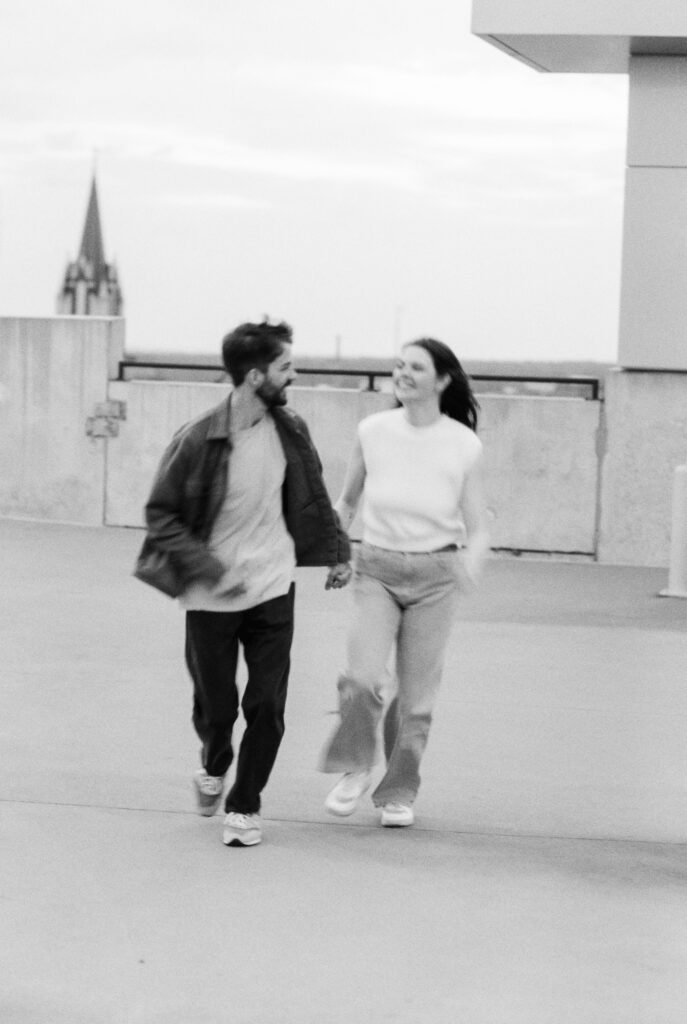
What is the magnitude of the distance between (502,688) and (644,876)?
130 inches

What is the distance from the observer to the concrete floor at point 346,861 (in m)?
4.54

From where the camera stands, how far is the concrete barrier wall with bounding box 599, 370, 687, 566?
1452 cm

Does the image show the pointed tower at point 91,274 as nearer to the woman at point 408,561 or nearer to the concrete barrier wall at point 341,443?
the concrete barrier wall at point 341,443

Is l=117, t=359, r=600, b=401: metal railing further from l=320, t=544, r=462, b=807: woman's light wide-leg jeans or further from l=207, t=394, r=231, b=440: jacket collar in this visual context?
l=207, t=394, r=231, b=440: jacket collar

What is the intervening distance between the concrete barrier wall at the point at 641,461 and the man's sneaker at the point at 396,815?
8679 millimetres

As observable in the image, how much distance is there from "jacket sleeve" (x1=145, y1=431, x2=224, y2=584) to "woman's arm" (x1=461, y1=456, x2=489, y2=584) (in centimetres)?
87

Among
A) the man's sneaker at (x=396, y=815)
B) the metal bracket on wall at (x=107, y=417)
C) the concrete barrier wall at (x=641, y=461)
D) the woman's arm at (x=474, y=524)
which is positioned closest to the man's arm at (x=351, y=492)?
the woman's arm at (x=474, y=524)

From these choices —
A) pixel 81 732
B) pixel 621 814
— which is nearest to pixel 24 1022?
pixel 621 814

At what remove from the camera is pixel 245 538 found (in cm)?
592

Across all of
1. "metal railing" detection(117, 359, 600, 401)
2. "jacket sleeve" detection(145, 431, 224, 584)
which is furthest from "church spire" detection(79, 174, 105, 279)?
"jacket sleeve" detection(145, 431, 224, 584)

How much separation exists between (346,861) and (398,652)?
82 cm

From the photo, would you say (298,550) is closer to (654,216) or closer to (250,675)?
(250,675)

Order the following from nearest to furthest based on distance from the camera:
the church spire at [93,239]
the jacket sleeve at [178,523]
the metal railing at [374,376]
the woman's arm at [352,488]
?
the jacket sleeve at [178,523] < the woman's arm at [352,488] < the metal railing at [374,376] < the church spire at [93,239]

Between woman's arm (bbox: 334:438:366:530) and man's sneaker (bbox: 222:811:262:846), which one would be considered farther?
woman's arm (bbox: 334:438:366:530)
